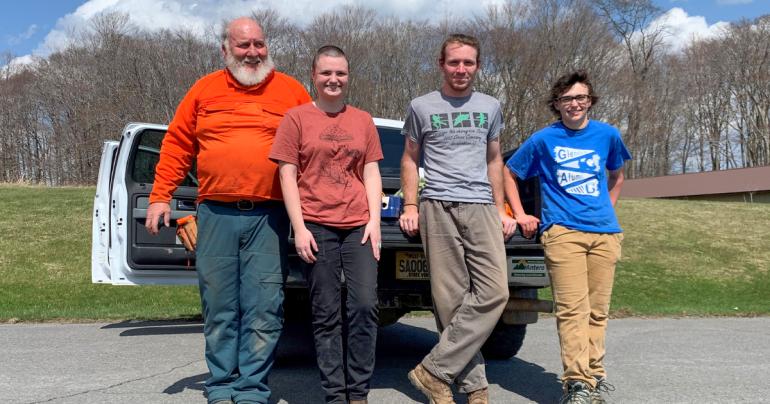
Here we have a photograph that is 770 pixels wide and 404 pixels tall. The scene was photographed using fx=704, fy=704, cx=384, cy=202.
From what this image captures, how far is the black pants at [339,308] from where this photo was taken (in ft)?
11.3

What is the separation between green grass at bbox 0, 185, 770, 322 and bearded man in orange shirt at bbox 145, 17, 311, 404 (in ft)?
15.9

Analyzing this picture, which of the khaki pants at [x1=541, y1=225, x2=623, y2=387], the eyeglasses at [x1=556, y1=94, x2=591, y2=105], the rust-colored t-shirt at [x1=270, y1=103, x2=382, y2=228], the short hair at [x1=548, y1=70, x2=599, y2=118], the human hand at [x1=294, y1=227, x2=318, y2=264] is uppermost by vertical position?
the short hair at [x1=548, y1=70, x2=599, y2=118]

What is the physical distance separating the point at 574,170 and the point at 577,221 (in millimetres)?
278

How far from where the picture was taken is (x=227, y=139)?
11.7ft

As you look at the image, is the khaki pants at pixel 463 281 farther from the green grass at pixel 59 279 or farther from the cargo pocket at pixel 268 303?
the green grass at pixel 59 279

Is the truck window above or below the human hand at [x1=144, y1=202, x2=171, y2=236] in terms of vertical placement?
above

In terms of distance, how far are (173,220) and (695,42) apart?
43286 mm

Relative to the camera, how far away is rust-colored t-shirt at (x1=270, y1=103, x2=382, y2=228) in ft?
11.3

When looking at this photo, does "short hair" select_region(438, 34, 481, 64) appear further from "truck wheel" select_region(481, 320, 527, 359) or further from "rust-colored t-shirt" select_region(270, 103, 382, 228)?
"truck wheel" select_region(481, 320, 527, 359)

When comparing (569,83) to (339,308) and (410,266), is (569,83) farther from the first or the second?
(339,308)

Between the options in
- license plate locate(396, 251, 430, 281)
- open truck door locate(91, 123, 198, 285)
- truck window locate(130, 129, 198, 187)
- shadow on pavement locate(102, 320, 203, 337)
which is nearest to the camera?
license plate locate(396, 251, 430, 281)

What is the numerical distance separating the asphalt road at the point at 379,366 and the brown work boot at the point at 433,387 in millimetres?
343

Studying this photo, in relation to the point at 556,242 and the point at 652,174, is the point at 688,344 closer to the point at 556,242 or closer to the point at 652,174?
the point at 556,242

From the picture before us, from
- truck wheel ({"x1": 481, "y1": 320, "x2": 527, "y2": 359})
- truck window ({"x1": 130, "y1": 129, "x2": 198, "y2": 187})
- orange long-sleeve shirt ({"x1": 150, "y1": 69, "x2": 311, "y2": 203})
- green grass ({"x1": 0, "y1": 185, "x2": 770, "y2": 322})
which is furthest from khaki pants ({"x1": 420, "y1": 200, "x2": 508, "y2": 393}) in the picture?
green grass ({"x1": 0, "y1": 185, "x2": 770, "y2": 322})
